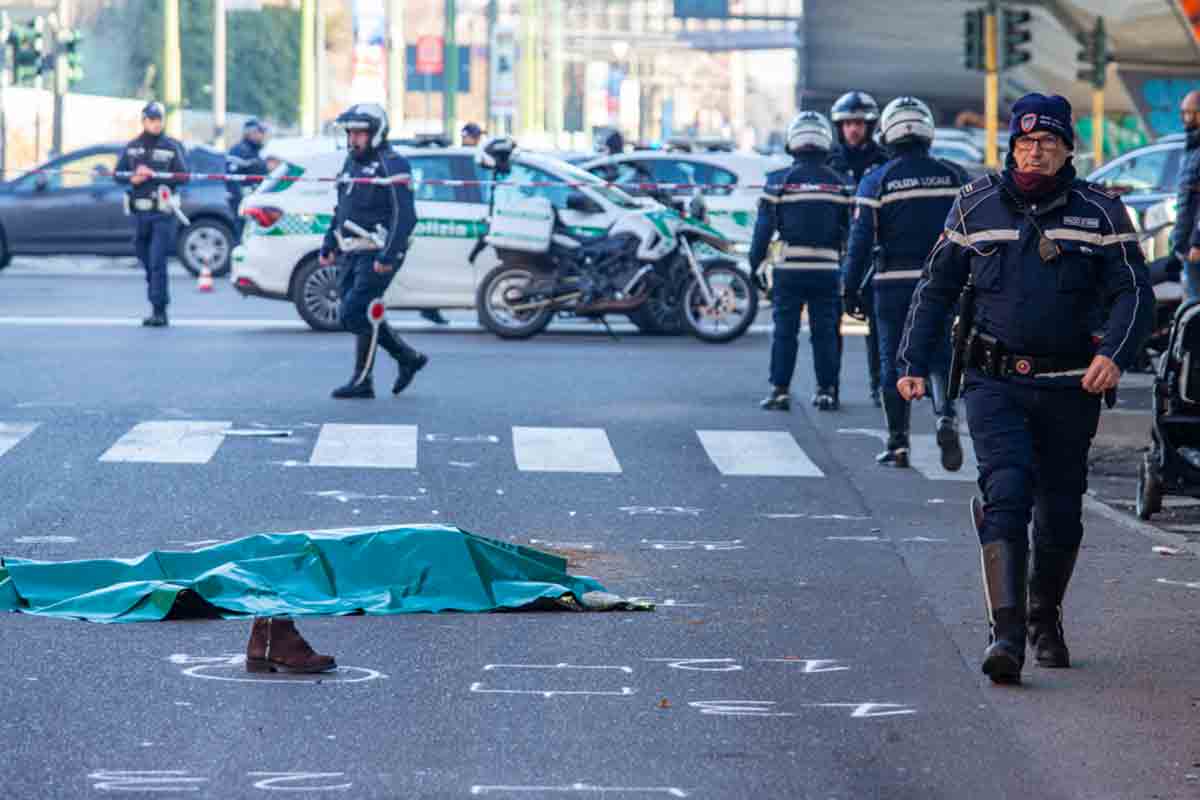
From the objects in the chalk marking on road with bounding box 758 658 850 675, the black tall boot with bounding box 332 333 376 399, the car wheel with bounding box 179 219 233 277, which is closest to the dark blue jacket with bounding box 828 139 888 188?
the black tall boot with bounding box 332 333 376 399

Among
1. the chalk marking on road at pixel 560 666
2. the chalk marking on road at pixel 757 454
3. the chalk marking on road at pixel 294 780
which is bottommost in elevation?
the chalk marking on road at pixel 757 454

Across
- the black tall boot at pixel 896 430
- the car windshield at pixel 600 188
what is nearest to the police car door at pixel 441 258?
the car windshield at pixel 600 188

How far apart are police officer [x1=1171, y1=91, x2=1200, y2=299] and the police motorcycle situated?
6254 millimetres

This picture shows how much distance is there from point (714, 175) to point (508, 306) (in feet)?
15.3

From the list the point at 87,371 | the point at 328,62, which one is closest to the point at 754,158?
the point at 87,371

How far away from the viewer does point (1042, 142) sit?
779 centimetres

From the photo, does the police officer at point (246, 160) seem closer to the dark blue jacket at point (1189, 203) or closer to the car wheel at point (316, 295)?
the car wheel at point (316, 295)

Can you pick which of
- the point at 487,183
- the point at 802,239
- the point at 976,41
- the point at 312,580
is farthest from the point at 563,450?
the point at 976,41

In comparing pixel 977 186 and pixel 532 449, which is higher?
pixel 977 186

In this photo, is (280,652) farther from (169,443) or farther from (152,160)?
(152,160)

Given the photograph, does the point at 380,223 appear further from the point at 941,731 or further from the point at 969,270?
the point at 941,731

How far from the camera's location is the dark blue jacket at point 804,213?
1659 centimetres

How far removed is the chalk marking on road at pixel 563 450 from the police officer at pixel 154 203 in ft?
27.7

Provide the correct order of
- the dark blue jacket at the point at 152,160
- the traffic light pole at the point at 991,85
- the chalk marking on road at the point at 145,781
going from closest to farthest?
1. the chalk marking on road at the point at 145,781
2. the dark blue jacket at the point at 152,160
3. the traffic light pole at the point at 991,85
